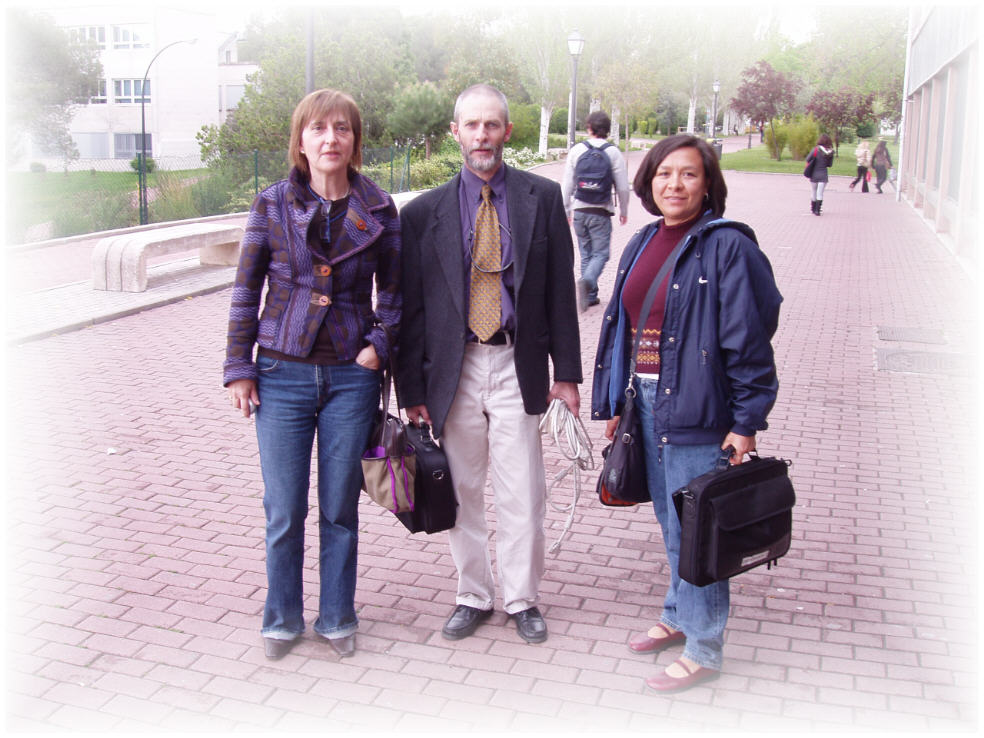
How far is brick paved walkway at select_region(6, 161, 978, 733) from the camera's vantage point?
3320 mm

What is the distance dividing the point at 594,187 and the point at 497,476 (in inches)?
263

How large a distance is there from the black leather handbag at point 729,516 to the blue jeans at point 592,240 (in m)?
7.00

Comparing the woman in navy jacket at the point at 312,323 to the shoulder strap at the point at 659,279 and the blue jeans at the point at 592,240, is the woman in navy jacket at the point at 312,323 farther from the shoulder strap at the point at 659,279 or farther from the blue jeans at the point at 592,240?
the blue jeans at the point at 592,240

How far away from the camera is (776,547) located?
11.0 ft

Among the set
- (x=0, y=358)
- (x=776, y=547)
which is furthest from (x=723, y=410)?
(x=0, y=358)

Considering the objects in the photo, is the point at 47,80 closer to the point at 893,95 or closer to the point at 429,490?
the point at 893,95

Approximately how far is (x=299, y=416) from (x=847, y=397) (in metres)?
5.29

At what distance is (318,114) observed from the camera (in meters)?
3.38

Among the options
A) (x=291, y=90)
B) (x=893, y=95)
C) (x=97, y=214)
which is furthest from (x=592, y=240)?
(x=893, y=95)

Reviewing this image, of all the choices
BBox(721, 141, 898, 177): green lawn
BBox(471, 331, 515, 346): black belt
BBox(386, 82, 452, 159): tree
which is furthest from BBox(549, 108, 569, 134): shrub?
BBox(471, 331, 515, 346): black belt

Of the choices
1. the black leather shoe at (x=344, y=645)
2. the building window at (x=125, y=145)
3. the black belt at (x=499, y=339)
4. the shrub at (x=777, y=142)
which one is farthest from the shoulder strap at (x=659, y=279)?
the building window at (x=125, y=145)

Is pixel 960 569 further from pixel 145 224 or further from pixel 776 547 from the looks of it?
pixel 145 224

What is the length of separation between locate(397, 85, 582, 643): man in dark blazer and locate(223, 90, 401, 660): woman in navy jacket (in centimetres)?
13

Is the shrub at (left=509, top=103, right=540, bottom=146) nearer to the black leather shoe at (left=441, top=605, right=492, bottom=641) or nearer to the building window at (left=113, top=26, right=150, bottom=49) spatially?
the building window at (left=113, top=26, right=150, bottom=49)
